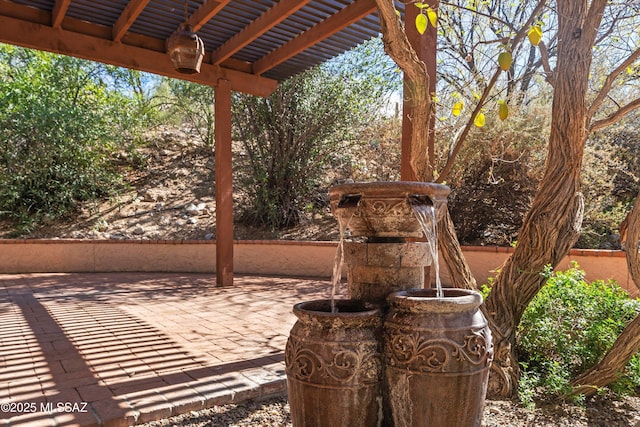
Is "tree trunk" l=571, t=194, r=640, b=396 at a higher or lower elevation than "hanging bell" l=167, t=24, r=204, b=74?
lower

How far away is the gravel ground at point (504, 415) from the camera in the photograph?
2.45m

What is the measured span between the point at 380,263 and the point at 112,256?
7172mm

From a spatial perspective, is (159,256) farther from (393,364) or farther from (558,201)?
(393,364)

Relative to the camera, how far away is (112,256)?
26.3 ft

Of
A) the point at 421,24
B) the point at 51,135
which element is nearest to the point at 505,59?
the point at 421,24

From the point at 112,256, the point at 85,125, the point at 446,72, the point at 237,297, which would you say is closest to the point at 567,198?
the point at 237,297

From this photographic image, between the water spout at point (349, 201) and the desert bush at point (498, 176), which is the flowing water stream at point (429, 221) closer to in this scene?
the water spout at point (349, 201)

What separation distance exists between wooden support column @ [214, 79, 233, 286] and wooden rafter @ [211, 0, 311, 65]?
475mm

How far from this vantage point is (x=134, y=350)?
3521 millimetres

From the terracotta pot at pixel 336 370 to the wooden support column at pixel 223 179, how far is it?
4.78 m

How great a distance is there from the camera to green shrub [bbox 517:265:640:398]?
2.88m

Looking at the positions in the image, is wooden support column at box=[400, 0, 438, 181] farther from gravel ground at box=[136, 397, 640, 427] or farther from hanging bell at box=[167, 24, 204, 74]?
hanging bell at box=[167, 24, 204, 74]

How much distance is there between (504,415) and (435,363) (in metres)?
1.23

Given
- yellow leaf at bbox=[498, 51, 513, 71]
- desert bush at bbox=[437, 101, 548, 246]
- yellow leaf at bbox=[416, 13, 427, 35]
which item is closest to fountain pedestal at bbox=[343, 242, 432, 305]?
yellow leaf at bbox=[498, 51, 513, 71]
